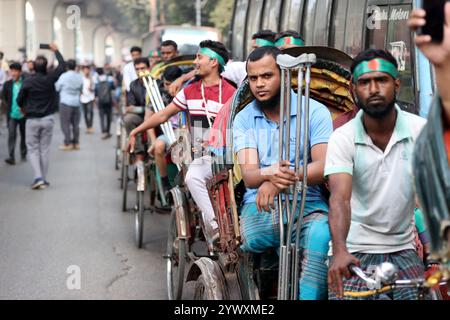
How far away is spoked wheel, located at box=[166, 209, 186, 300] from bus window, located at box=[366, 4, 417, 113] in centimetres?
207

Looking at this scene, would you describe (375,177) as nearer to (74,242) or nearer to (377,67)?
(377,67)

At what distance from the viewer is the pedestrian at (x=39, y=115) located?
13.1m

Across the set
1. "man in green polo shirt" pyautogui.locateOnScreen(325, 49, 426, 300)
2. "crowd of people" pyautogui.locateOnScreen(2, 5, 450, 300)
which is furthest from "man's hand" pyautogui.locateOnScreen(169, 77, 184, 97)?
"man in green polo shirt" pyautogui.locateOnScreen(325, 49, 426, 300)

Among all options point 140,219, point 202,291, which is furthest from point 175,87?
point 202,291

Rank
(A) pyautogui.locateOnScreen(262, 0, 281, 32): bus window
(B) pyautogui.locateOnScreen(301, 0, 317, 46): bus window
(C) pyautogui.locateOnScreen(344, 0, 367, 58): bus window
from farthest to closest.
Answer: (A) pyautogui.locateOnScreen(262, 0, 281, 32): bus window, (B) pyautogui.locateOnScreen(301, 0, 317, 46): bus window, (C) pyautogui.locateOnScreen(344, 0, 367, 58): bus window

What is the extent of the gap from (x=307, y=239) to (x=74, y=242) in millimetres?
5286

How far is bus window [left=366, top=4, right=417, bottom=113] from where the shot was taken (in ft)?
23.2

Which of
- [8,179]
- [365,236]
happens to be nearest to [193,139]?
[365,236]


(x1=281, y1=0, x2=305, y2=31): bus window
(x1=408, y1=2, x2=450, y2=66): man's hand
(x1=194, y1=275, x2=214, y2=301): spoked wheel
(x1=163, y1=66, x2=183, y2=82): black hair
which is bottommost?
(x1=194, y1=275, x2=214, y2=301): spoked wheel

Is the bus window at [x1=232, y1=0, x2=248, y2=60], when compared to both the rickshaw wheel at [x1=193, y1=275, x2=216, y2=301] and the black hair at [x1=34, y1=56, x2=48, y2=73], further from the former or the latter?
the rickshaw wheel at [x1=193, y1=275, x2=216, y2=301]

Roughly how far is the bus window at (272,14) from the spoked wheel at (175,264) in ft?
24.9

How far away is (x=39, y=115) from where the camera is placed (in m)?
13.1

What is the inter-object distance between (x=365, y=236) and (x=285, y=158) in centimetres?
51
